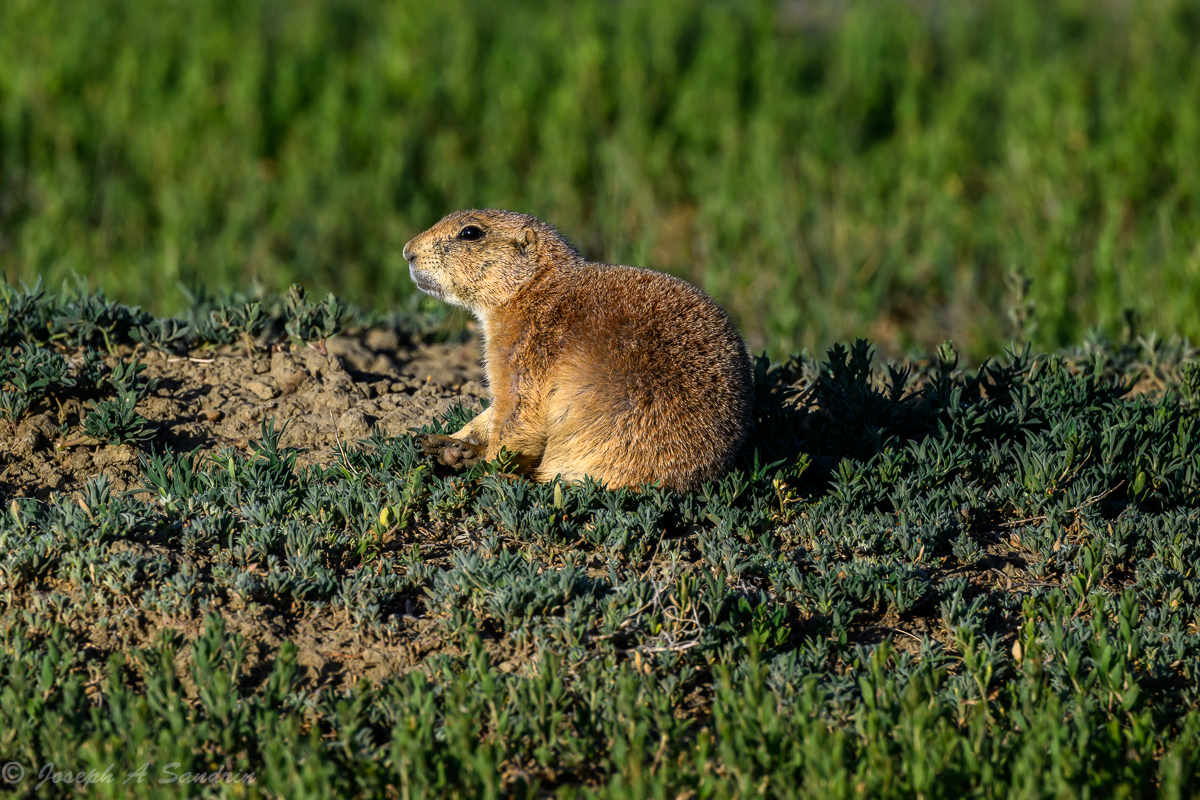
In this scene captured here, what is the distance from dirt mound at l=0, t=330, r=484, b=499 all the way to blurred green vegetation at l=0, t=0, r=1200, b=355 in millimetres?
3092

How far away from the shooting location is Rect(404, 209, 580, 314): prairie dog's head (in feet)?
16.6

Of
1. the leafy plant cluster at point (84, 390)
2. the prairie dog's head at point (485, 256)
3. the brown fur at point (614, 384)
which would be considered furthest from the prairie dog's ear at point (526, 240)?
the leafy plant cluster at point (84, 390)

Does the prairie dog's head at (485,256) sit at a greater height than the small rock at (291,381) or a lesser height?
greater

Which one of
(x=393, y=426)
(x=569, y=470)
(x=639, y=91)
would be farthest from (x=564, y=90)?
(x=569, y=470)

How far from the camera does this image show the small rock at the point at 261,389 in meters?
5.47

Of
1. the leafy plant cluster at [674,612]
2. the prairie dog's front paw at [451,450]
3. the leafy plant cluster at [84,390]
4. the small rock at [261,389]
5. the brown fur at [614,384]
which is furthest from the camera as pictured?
the small rock at [261,389]

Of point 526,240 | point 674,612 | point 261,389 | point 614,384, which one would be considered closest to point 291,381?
point 261,389

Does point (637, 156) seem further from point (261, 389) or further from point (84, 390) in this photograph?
point (84, 390)

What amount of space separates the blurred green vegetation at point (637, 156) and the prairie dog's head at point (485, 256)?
3.57 meters

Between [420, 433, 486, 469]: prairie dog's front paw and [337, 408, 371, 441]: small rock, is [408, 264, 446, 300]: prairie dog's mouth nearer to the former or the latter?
[337, 408, 371, 441]: small rock

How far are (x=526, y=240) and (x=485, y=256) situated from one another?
0.20 meters

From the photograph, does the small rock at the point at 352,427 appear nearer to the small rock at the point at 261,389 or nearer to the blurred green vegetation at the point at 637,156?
the small rock at the point at 261,389

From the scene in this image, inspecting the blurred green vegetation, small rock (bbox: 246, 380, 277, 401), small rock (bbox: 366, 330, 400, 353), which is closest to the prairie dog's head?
small rock (bbox: 246, 380, 277, 401)

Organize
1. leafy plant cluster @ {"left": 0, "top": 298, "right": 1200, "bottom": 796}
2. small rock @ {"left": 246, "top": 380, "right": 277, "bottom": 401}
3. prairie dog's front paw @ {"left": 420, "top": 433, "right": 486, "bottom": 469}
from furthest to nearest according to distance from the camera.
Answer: small rock @ {"left": 246, "top": 380, "right": 277, "bottom": 401} → prairie dog's front paw @ {"left": 420, "top": 433, "right": 486, "bottom": 469} → leafy plant cluster @ {"left": 0, "top": 298, "right": 1200, "bottom": 796}
